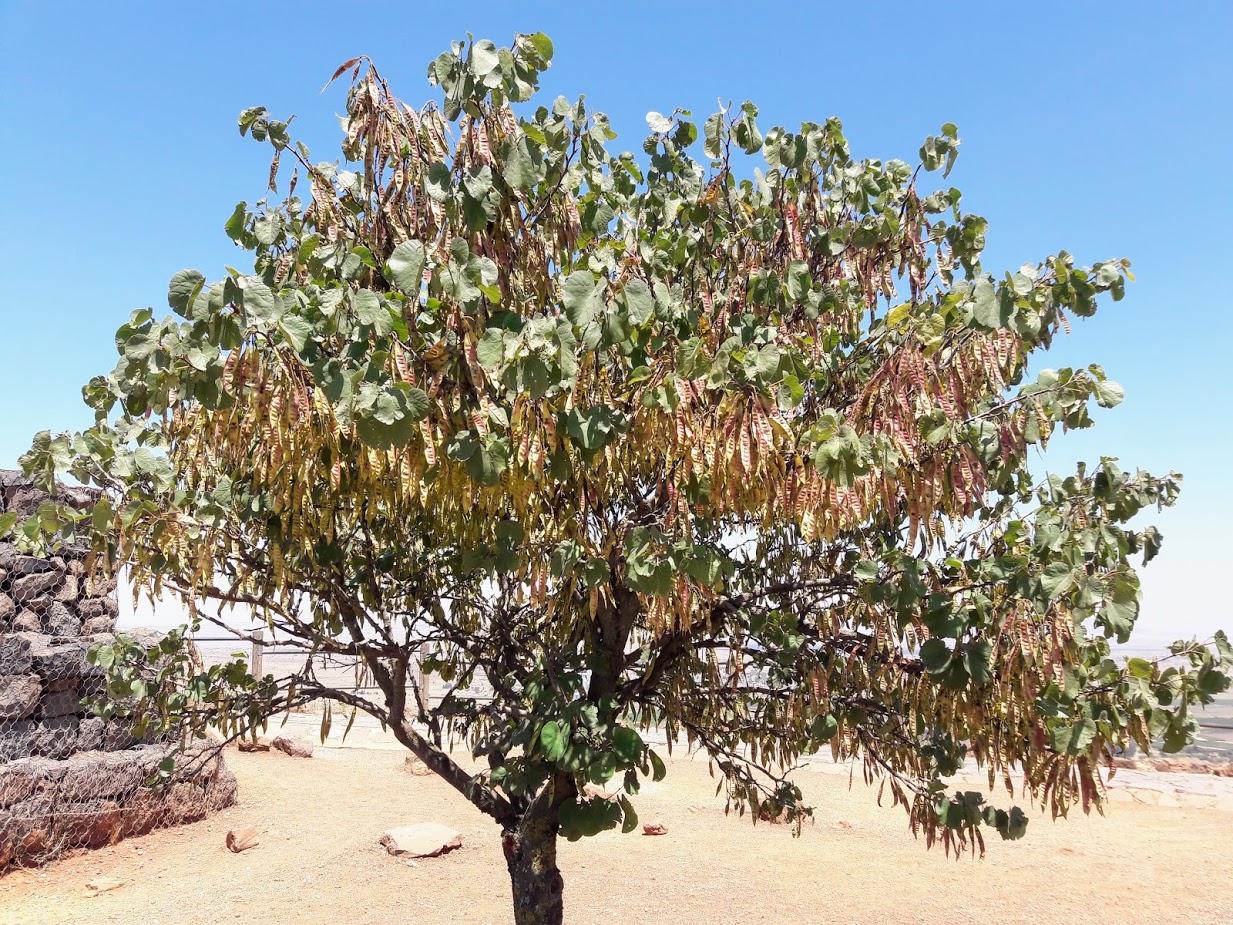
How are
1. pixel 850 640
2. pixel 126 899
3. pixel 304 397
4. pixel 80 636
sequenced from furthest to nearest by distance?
pixel 80 636 < pixel 126 899 < pixel 850 640 < pixel 304 397

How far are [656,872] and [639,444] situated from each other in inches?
235

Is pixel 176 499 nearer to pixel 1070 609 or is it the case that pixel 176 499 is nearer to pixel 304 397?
pixel 304 397

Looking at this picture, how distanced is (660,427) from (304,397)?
2.88 ft

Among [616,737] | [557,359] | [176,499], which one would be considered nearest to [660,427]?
[557,359]

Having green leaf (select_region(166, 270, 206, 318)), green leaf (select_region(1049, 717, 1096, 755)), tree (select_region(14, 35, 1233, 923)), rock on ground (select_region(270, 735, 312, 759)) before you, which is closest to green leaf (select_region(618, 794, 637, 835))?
tree (select_region(14, 35, 1233, 923))

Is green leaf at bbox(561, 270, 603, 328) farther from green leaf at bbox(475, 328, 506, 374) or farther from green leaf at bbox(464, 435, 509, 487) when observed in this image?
green leaf at bbox(464, 435, 509, 487)

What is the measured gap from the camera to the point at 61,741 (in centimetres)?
760

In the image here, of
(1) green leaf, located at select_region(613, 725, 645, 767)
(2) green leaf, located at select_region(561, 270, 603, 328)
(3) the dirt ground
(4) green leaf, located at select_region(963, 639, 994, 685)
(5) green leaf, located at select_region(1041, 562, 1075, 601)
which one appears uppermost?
(2) green leaf, located at select_region(561, 270, 603, 328)

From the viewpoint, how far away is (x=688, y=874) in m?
7.39

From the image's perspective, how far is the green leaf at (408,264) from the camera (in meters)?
2.12

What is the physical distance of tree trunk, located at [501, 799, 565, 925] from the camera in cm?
374

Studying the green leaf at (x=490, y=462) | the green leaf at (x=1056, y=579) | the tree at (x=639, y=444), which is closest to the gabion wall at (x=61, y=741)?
the tree at (x=639, y=444)

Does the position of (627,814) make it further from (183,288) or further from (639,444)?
(183,288)

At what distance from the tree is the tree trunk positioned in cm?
1
